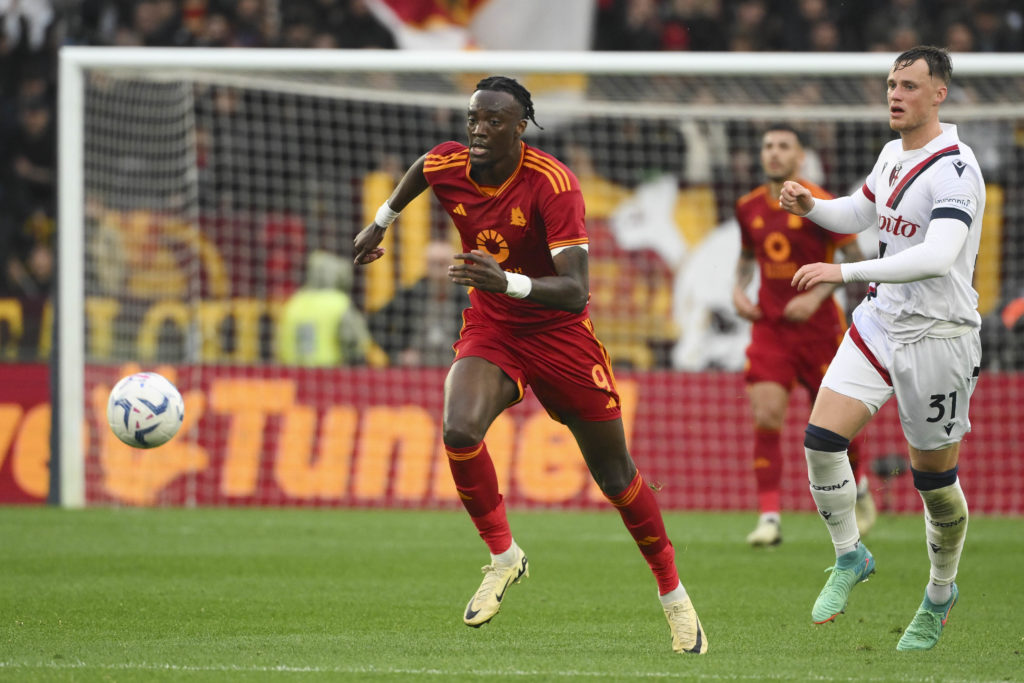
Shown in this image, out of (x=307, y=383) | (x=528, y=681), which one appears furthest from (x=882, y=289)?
(x=307, y=383)

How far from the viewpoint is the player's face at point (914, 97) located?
6211 millimetres

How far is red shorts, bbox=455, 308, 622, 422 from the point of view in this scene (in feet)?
20.6

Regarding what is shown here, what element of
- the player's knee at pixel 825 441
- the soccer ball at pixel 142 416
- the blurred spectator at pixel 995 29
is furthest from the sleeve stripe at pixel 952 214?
the blurred spectator at pixel 995 29

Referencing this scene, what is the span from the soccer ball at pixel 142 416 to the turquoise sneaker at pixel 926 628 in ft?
12.4

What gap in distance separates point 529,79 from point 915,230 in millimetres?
9491

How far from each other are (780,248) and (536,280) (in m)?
4.88

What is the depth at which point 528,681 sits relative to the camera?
524 centimetres

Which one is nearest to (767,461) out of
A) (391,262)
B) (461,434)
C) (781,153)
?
(781,153)

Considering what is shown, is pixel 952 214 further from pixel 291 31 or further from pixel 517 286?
pixel 291 31

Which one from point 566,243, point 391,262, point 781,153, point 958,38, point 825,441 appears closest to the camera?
point 566,243

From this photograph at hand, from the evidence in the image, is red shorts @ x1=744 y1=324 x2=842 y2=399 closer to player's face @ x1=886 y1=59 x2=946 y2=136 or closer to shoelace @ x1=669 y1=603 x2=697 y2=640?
player's face @ x1=886 y1=59 x2=946 y2=136

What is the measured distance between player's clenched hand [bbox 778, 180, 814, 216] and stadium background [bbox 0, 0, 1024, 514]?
20.5 feet

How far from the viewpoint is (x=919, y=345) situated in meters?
6.30

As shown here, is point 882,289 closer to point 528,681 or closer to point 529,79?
point 528,681
